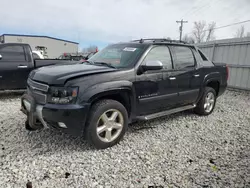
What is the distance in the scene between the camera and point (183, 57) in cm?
434

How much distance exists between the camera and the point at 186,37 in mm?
44594

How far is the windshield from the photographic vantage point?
350 cm

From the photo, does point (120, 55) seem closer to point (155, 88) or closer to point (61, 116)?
point (155, 88)

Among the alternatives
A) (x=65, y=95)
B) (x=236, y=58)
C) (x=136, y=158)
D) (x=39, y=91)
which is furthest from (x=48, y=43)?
(x=136, y=158)

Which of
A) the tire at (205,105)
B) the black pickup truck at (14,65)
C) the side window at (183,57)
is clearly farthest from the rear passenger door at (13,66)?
the tire at (205,105)

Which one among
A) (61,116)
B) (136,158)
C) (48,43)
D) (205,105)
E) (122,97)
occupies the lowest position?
(136,158)

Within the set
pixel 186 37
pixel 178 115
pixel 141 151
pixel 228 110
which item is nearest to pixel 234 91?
pixel 228 110

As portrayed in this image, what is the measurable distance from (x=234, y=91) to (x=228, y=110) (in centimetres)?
355

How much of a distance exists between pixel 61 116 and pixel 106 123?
0.74m

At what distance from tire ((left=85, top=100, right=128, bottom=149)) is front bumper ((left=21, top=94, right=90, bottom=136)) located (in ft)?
0.48

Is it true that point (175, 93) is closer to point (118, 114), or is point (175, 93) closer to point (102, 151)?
point (118, 114)

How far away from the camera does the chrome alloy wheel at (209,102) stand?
507cm

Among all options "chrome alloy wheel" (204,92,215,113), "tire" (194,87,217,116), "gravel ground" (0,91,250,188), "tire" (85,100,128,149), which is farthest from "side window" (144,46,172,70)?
"chrome alloy wheel" (204,92,215,113)

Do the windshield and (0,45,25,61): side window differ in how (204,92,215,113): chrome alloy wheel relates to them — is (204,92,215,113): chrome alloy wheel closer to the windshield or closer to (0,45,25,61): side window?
the windshield
